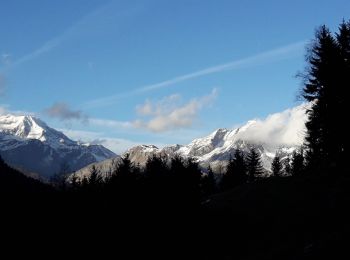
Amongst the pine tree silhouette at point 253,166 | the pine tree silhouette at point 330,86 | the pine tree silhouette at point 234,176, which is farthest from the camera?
the pine tree silhouette at point 253,166

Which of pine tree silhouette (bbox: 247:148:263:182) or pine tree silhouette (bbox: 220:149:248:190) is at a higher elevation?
pine tree silhouette (bbox: 247:148:263:182)

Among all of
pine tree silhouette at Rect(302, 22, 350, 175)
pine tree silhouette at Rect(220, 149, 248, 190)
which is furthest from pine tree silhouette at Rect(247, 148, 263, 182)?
pine tree silhouette at Rect(302, 22, 350, 175)

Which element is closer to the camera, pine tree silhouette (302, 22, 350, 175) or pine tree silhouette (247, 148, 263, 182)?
pine tree silhouette (302, 22, 350, 175)

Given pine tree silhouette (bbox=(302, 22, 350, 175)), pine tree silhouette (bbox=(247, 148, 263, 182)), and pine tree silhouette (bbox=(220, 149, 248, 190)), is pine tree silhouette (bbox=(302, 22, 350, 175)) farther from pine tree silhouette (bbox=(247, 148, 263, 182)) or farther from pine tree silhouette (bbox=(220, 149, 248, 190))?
pine tree silhouette (bbox=(247, 148, 263, 182))

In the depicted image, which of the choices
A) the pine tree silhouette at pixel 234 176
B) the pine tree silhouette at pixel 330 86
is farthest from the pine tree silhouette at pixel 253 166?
the pine tree silhouette at pixel 330 86

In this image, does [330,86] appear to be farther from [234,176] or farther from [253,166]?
[253,166]

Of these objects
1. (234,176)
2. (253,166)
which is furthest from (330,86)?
(253,166)

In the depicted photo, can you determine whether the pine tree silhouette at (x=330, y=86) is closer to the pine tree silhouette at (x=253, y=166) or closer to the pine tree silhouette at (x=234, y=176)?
the pine tree silhouette at (x=234, y=176)

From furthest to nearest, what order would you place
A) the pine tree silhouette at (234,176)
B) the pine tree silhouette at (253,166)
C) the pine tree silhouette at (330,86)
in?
the pine tree silhouette at (253,166) → the pine tree silhouette at (234,176) → the pine tree silhouette at (330,86)

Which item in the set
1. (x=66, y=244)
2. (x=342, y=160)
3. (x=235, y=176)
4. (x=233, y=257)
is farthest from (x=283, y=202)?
(x=235, y=176)

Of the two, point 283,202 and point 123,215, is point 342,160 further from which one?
point 123,215

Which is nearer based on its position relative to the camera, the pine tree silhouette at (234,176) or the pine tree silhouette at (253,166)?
the pine tree silhouette at (234,176)

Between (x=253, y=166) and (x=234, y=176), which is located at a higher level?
(x=253, y=166)

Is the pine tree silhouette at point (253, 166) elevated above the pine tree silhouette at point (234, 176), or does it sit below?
above
